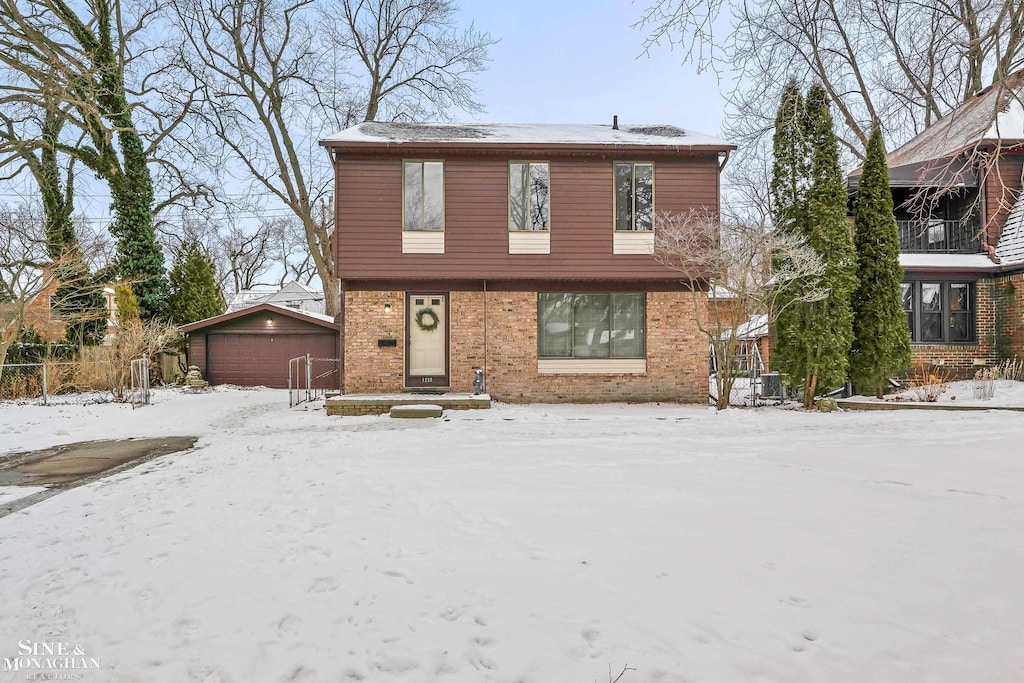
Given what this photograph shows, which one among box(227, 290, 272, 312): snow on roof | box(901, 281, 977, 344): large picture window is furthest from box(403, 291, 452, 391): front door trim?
box(227, 290, 272, 312): snow on roof

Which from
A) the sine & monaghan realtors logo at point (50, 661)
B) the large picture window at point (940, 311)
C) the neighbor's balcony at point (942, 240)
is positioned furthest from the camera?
the neighbor's balcony at point (942, 240)

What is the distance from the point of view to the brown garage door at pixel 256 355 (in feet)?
58.7

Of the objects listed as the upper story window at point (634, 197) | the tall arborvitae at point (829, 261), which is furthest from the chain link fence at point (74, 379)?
the tall arborvitae at point (829, 261)

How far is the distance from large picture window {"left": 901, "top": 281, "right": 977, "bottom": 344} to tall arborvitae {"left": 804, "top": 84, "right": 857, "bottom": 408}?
147 inches

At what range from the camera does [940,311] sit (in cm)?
1321

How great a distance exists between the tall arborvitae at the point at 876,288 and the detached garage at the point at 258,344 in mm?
14958

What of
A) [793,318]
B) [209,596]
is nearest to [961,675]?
[209,596]

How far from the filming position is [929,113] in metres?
18.5

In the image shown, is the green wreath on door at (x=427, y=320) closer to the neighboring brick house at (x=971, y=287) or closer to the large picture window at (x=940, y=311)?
the neighboring brick house at (x=971, y=287)

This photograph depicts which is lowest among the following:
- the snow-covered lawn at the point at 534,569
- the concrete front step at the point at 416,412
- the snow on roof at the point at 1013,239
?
the snow-covered lawn at the point at 534,569

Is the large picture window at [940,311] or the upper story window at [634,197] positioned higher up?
the upper story window at [634,197]

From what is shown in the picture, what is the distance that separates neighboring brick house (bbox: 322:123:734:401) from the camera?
11.5 m

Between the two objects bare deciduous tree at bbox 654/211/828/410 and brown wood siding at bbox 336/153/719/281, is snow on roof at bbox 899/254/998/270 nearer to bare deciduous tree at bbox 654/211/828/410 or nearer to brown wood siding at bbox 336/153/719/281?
bare deciduous tree at bbox 654/211/828/410

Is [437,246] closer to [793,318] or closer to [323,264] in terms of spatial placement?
[793,318]
